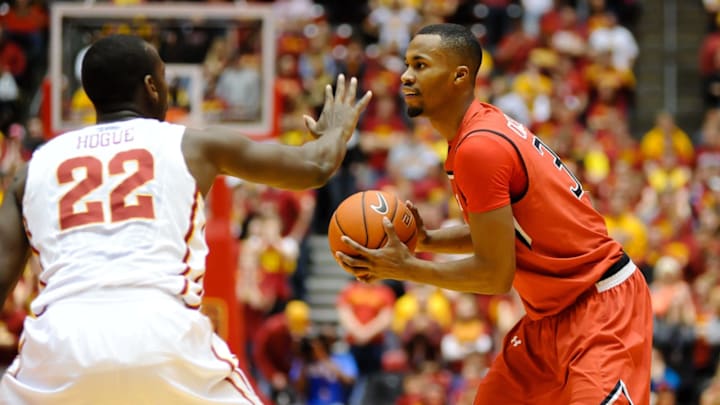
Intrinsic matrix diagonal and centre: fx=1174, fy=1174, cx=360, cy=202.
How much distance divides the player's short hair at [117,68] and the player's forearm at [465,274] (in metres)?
1.31

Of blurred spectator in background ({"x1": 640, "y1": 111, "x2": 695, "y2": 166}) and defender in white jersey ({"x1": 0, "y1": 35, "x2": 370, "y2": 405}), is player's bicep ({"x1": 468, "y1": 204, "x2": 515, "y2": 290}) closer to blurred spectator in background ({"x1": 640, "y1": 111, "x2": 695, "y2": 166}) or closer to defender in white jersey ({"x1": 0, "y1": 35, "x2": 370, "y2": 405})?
defender in white jersey ({"x1": 0, "y1": 35, "x2": 370, "y2": 405})

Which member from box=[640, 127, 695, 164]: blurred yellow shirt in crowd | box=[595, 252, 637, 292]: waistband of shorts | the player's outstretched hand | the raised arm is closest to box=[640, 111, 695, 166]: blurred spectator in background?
box=[640, 127, 695, 164]: blurred yellow shirt in crowd

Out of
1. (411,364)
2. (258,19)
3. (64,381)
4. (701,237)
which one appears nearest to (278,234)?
(411,364)

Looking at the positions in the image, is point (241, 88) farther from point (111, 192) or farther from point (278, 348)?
point (111, 192)

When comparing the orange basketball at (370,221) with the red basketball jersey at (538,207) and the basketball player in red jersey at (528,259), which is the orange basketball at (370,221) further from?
the red basketball jersey at (538,207)

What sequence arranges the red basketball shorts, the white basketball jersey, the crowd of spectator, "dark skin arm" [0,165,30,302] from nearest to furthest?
the white basketball jersey < "dark skin arm" [0,165,30,302] < the red basketball shorts < the crowd of spectator

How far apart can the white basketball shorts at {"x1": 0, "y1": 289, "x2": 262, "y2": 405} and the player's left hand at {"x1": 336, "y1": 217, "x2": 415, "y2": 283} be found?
37.6 inches

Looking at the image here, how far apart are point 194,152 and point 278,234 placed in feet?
29.2

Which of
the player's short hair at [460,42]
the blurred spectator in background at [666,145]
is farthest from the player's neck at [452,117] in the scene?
the blurred spectator in background at [666,145]

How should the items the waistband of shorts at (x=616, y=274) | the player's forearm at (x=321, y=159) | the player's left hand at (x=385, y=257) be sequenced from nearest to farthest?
the player's forearm at (x=321, y=159) < the player's left hand at (x=385, y=257) < the waistband of shorts at (x=616, y=274)

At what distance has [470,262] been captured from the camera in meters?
4.78

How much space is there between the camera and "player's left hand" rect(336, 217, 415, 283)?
15.8 feet

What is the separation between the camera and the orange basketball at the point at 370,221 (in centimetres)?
495

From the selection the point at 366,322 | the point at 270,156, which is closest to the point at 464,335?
the point at 366,322
